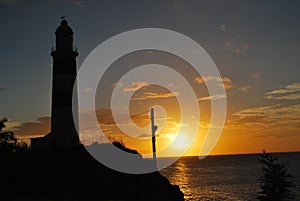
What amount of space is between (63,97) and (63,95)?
0.68 feet

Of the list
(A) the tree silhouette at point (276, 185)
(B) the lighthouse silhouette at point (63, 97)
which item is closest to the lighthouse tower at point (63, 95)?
(B) the lighthouse silhouette at point (63, 97)

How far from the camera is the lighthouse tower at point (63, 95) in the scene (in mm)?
34594

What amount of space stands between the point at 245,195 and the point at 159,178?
32319 millimetres

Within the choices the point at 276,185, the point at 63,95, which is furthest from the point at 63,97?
the point at 276,185

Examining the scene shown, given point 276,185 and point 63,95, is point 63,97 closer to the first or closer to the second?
point 63,95

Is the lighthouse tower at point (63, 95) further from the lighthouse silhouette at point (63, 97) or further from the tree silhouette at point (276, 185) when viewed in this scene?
the tree silhouette at point (276, 185)

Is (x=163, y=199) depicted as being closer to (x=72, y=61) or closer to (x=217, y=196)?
(x=72, y=61)

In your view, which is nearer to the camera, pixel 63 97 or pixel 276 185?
pixel 276 185

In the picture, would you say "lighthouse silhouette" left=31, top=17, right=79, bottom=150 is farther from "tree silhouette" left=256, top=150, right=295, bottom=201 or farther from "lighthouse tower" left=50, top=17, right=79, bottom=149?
"tree silhouette" left=256, top=150, right=295, bottom=201

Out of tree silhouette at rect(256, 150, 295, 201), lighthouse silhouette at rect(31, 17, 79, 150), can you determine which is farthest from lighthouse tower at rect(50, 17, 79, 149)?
tree silhouette at rect(256, 150, 295, 201)

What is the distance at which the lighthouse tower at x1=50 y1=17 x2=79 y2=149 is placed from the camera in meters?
34.6

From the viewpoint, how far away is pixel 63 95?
34875 millimetres

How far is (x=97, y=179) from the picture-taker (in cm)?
3241

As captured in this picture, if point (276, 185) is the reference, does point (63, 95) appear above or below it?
above
